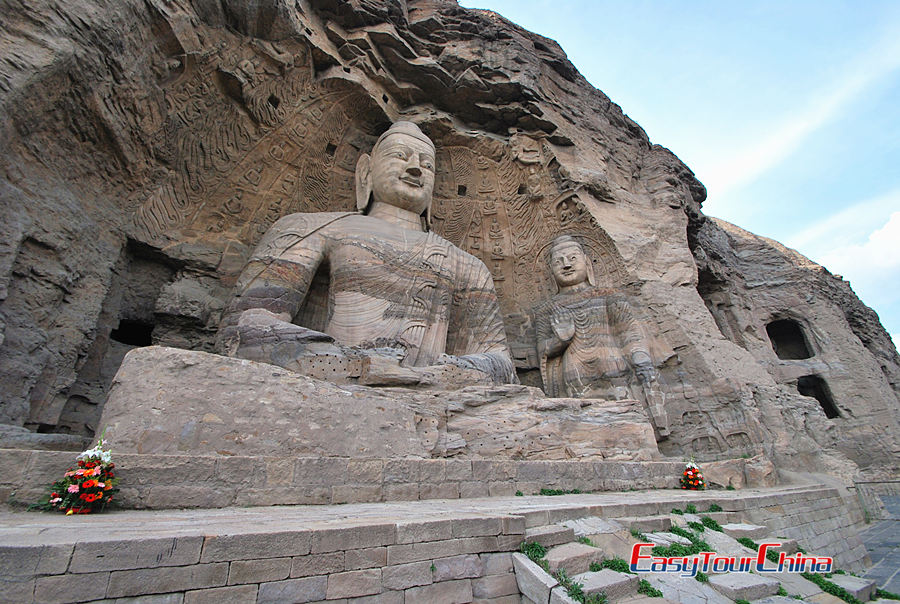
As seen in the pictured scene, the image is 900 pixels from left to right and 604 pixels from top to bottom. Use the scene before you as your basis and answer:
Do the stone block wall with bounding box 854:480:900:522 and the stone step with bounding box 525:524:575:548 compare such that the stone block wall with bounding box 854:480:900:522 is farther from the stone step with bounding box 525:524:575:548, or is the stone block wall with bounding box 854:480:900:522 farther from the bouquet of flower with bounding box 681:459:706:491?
the stone step with bounding box 525:524:575:548

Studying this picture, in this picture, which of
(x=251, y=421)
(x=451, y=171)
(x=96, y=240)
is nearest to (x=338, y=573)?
(x=251, y=421)

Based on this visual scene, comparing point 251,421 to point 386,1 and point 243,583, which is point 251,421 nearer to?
point 243,583

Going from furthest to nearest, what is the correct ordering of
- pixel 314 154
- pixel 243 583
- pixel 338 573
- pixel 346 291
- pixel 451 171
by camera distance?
pixel 451 171 < pixel 314 154 < pixel 346 291 < pixel 338 573 < pixel 243 583

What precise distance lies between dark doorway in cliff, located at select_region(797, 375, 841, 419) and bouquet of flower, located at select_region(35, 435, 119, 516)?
626 inches

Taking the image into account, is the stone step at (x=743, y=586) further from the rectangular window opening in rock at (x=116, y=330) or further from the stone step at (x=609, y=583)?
the rectangular window opening in rock at (x=116, y=330)

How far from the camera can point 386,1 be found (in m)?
7.36

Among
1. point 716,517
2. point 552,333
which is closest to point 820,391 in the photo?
point 552,333

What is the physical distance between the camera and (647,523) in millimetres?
2795

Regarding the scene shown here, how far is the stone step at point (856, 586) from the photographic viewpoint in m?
2.64

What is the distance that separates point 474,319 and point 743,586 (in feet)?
14.2

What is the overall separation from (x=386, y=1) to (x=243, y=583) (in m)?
8.22

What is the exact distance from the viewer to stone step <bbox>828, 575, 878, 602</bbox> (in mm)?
2645

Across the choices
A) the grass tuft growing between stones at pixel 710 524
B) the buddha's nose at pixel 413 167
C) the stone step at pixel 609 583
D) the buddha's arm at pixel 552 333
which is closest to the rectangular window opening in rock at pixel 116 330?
the buddha's nose at pixel 413 167

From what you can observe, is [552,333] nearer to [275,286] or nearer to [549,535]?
[275,286]
